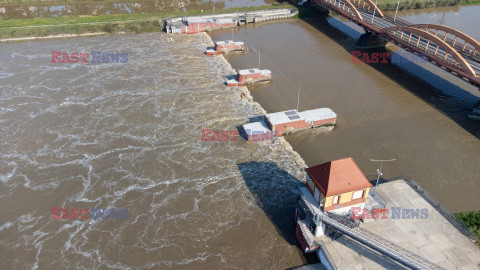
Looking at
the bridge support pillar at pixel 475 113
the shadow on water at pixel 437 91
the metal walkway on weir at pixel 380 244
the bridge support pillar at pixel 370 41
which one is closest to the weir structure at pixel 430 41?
the bridge support pillar at pixel 370 41

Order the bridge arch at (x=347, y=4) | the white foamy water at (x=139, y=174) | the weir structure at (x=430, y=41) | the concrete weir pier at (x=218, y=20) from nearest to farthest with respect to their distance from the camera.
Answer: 1. the white foamy water at (x=139, y=174)
2. the weir structure at (x=430, y=41)
3. the bridge arch at (x=347, y=4)
4. the concrete weir pier at (x=218, y=20)

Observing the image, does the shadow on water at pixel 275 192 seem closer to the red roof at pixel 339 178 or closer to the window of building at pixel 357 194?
the window of building at pixel 357 194

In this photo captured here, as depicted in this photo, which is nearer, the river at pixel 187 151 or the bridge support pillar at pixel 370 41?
the river at pixel 187 151

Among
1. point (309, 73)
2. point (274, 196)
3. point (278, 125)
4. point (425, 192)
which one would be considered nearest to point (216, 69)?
point (309, 73)

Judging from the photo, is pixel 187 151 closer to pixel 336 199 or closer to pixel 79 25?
pixel 336 199

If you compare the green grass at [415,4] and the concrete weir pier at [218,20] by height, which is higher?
the green grass at [415,4]

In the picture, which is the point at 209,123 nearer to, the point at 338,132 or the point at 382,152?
the point at 338,132
